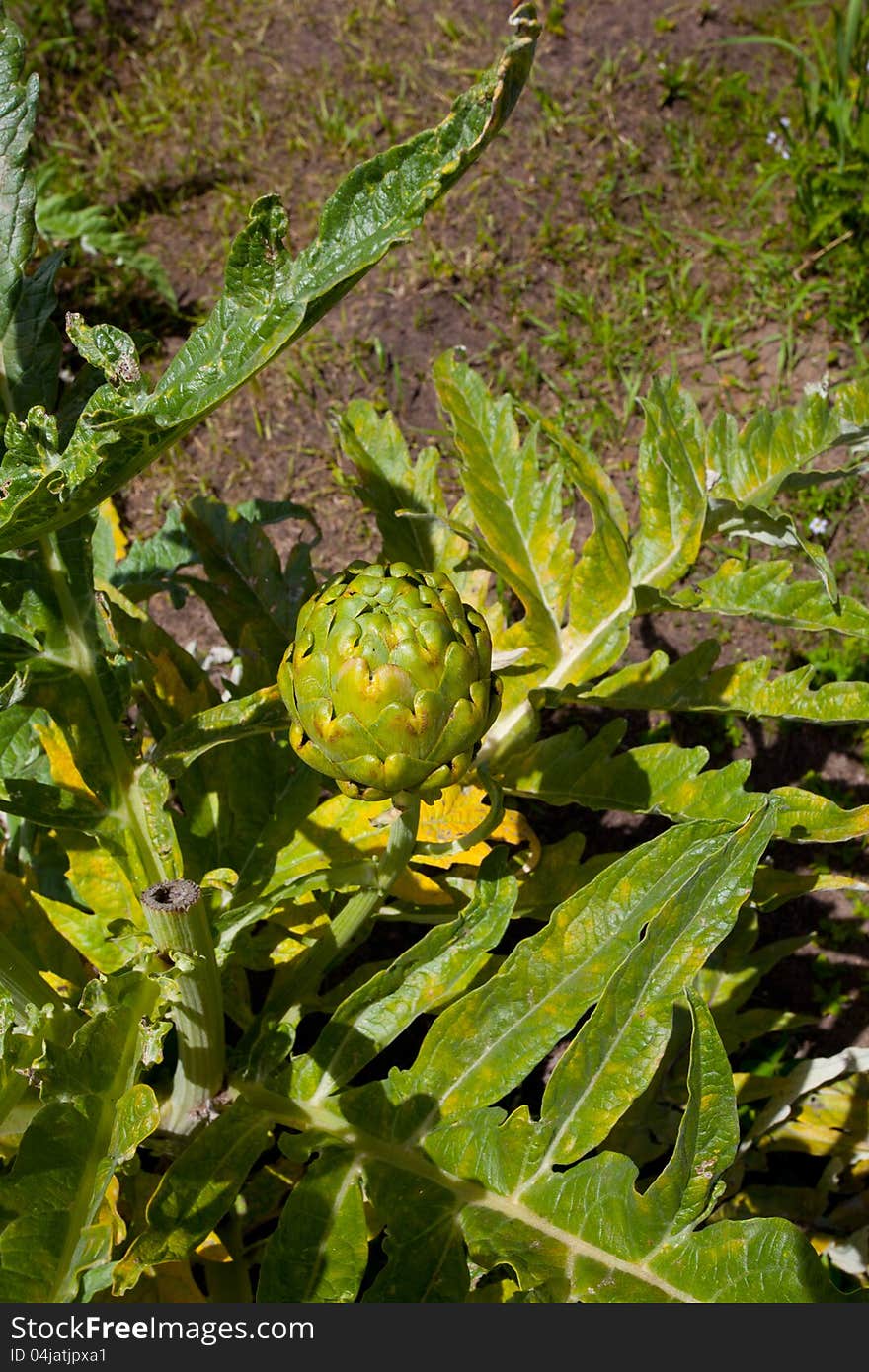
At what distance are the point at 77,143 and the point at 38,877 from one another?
2345mm

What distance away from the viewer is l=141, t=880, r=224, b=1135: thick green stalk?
1356mm

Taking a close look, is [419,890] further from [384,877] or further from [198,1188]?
[198,1188]

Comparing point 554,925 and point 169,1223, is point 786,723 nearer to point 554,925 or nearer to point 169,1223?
point 554,925

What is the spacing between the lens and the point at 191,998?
152cm

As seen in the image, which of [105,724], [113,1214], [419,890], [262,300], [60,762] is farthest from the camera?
[419,890]

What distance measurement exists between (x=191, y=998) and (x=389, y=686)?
526 millimetres

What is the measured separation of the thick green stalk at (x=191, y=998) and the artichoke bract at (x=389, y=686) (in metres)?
0.22

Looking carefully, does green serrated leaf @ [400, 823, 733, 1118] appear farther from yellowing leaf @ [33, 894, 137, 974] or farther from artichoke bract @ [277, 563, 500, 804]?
yellowing leaf @ [33, 894, 137, 974]

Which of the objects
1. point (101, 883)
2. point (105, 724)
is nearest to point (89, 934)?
point (101, 883)

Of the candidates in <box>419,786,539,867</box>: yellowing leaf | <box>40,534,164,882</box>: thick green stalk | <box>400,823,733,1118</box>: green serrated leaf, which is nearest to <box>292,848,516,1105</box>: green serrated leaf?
<box>400,823,733,1118</box>: green serrated leaf

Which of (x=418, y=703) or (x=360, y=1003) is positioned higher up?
(x=418, y=703)

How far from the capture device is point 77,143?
3518 mm

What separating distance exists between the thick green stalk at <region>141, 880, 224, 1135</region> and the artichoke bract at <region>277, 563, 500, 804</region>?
215 mm

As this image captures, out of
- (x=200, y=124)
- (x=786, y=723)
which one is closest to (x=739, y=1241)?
(x=786, y=723)
